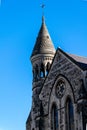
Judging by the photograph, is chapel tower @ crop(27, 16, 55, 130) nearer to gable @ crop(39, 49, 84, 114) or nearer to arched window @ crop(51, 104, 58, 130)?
gable @ crop(39, 49, 84, 114)

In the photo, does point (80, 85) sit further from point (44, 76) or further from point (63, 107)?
point (44, 76)

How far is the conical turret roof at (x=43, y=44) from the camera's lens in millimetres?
48719

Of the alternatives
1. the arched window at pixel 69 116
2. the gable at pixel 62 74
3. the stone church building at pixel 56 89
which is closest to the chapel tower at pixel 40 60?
the stone church building at pixel 56 89

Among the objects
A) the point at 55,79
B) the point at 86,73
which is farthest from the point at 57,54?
the point at 86,73

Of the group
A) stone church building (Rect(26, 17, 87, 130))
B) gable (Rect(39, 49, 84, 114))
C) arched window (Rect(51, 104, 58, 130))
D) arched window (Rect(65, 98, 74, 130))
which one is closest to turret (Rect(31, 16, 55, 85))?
stone church building (Rect(26, 17, 87, 130))

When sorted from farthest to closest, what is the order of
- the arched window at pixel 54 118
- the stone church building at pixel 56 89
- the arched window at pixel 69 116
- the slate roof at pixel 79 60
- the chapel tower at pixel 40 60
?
the chapel tower at pixel 40 60 → the arched window at pixel 54 118 → the slate roof at pixel 79 60 → the arched window at pixel 69 116 → the stone church building at pixel 56 89

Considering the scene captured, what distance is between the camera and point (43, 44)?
49.1 m

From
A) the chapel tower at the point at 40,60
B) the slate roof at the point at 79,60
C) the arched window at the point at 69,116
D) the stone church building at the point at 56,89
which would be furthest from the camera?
the chapel tower at the point at 40,60

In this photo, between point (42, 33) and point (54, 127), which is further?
point (42, 33)

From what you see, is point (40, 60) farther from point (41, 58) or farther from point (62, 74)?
point (62, 74)

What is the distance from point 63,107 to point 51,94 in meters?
2.58

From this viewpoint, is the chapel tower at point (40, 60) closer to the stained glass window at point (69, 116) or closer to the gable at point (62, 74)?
the gable at point (62, 74)

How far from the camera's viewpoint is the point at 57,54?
4534 centimetres

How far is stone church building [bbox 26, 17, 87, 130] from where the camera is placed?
41.0m
